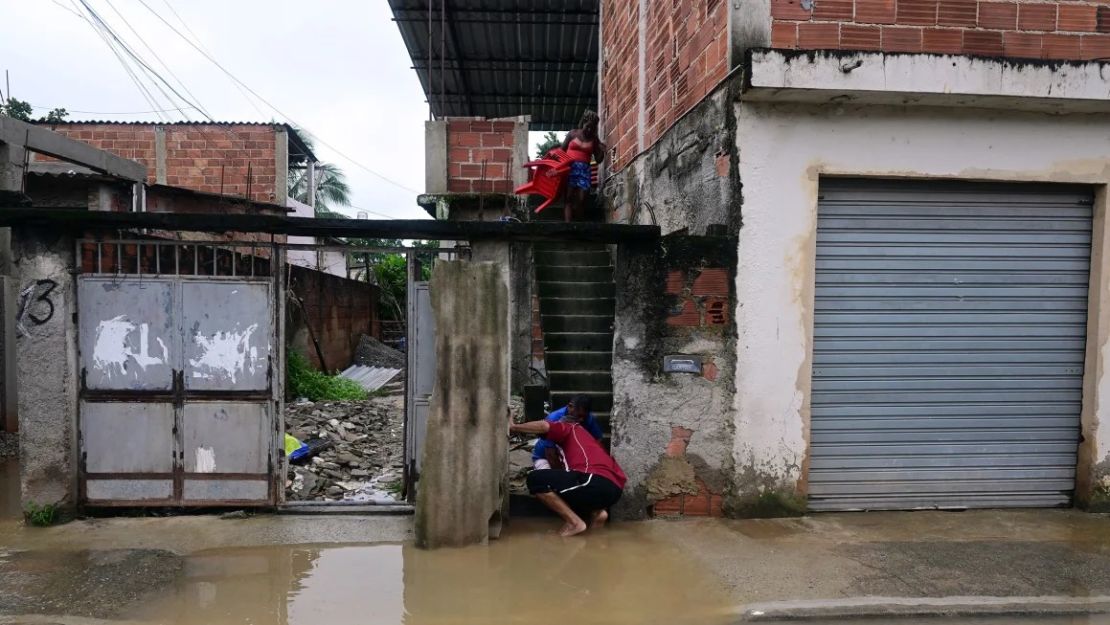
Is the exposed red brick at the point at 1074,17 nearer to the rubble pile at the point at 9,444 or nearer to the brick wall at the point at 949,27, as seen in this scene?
the brick wall at the point at 949,27

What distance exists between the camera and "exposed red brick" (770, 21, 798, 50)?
4.86 m

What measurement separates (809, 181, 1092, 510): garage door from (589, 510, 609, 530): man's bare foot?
1642 mm

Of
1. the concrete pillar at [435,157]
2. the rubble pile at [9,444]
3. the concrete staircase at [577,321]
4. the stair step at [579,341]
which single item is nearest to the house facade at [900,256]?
the concrete staircase at [577,321]

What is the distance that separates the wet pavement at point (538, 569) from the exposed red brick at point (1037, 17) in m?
3.65

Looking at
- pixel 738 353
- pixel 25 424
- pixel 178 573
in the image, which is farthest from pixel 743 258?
pixel 25 424

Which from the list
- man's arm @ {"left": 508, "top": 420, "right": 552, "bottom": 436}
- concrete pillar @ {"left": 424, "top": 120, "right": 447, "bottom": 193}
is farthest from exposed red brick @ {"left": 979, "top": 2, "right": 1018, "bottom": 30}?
concrete pillar @ {"left": 424, "top": 120, "right": 447, "bottom": 193}

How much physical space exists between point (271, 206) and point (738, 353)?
1102cm

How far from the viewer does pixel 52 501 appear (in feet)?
16.0

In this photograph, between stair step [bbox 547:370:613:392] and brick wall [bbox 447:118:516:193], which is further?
brick wall [bbox 447:118:516:193]

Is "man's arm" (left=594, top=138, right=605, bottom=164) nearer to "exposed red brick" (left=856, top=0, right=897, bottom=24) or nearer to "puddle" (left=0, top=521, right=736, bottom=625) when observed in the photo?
"exposed red brick" (left=856, top=0, right=897, bottom=24)

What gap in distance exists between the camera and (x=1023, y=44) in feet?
16.2

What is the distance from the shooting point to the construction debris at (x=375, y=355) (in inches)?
586

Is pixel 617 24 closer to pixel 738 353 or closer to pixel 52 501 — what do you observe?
pixel 738 353

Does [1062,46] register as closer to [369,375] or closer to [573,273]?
[573,273]
